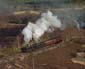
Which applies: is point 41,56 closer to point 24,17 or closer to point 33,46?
point 33,46

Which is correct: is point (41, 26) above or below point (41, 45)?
above

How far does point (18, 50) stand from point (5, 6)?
338mm

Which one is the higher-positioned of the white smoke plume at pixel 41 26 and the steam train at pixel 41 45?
the white smoke plume at pixel 41 26

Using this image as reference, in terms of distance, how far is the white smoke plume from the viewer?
1.67 m

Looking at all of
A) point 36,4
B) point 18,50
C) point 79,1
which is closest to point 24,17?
point 36,4

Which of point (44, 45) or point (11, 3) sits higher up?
point (11, 3)

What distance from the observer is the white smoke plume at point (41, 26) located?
167cm

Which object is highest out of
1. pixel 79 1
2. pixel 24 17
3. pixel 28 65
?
pixel 79 1

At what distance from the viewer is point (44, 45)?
1.68 m

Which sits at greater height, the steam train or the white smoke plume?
the white smoke plume

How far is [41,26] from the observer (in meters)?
1.70

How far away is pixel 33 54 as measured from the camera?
1.65 m

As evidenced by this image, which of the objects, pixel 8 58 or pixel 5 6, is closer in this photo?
pixel 8 58

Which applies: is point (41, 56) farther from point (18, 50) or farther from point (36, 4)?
point (36, 4)
